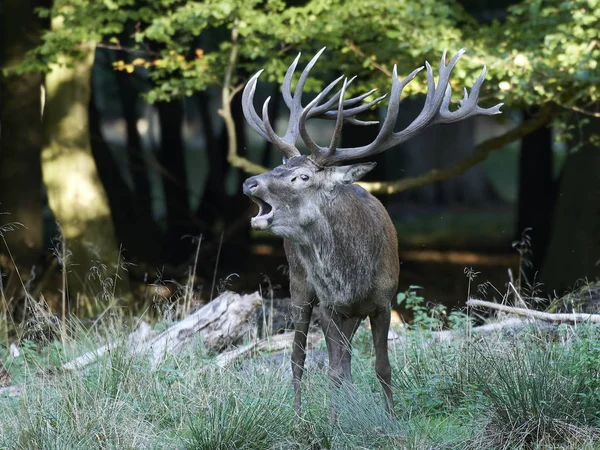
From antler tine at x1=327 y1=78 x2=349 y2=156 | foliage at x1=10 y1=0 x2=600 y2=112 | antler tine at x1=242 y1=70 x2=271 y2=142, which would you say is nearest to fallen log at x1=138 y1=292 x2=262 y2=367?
antler tine at x1=242 y1=70 x2=271 y2=142

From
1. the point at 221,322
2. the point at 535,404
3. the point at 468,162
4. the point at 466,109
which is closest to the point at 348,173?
the point at 466,109

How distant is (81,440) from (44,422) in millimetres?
254

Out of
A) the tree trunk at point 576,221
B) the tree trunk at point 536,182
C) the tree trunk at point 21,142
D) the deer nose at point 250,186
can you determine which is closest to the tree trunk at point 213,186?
the tree trunk at point 21,142

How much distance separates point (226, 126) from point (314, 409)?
9294 mm

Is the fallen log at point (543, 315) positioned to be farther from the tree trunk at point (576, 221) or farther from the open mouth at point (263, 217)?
the tree trunk at point (576, 221)

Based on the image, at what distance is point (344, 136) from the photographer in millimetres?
14633

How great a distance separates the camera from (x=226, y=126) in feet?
47.2

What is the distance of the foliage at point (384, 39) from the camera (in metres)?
8.79

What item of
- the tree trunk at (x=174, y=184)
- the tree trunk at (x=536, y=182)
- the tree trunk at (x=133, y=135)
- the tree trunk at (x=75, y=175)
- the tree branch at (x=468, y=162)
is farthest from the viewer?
the tree trunk at (x=133, y=135)

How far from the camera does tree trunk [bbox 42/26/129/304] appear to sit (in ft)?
36.4

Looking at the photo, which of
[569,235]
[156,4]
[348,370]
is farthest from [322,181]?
[569,235]

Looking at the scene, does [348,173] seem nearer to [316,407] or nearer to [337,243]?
[337,243]

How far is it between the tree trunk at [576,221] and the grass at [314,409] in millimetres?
6538

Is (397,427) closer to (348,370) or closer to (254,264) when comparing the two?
(348,370)
